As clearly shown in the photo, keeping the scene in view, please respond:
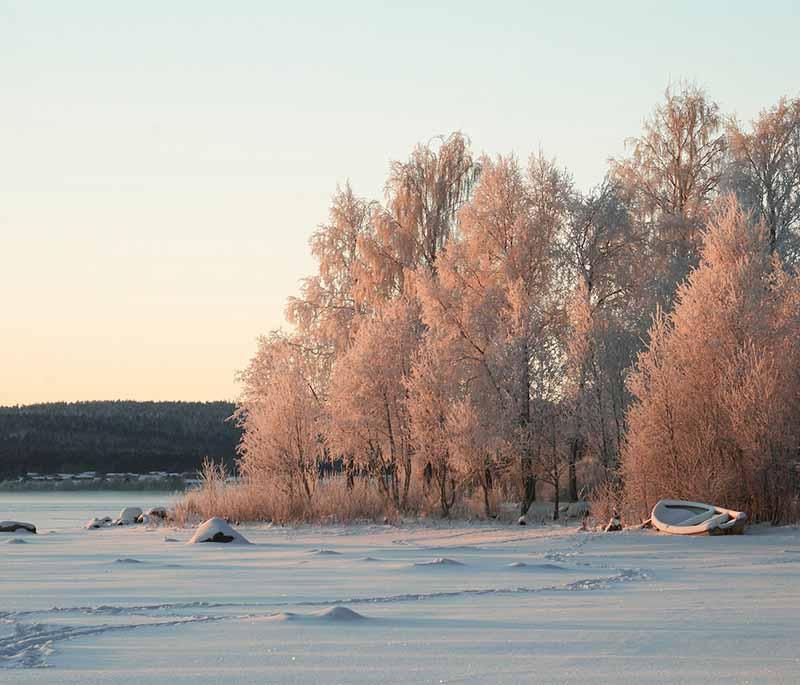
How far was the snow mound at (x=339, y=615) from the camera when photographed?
917cm

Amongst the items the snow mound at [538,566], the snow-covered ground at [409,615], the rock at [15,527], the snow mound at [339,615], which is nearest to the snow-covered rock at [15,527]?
the rock at [15,527]

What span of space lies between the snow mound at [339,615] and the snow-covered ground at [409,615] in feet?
0.05

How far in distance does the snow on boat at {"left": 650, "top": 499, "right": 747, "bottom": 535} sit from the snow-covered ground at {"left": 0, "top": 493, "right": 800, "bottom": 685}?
588 mm

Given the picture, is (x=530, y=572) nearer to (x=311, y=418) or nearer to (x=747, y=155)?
(x=311, y=418)

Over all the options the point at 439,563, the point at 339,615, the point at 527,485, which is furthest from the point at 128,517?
the point at 339,615

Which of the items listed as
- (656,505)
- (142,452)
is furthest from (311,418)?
(142,452)

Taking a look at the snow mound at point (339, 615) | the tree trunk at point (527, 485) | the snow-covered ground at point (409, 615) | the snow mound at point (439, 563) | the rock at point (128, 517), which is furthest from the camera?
the rock at point (128, 517)

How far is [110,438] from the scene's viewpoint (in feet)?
261

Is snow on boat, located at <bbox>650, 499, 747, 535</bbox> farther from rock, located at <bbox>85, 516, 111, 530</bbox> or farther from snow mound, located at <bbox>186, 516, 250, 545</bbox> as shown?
rock, located at <bbox>85, 516, 111, 530</bbox>

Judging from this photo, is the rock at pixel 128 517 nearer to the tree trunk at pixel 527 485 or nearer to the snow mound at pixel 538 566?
the tree trunk at pixel 527 485

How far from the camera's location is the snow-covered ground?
7.23 metres

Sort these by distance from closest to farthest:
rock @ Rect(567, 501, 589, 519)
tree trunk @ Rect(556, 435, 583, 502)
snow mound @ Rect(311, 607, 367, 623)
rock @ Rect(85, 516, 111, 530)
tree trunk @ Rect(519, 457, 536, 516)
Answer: snow mound @ Rect(311, 607, 367, 623), rock @ Rect(567, 501, 589, 519), tree trunk @ Rect(519, 457, 536, 516), tree trunk @ Rect(556, 435, 583, 502), rock @ Rect(85, 516, 111, 530)

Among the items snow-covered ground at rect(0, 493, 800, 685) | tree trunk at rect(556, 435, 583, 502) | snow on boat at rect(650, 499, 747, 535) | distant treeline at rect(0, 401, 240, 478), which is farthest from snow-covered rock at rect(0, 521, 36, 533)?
distant treeline at rect(0, 401, 240, 478)

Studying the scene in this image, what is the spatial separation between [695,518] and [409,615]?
10.6 m
